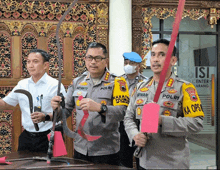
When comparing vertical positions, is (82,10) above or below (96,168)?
above

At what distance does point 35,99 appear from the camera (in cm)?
224

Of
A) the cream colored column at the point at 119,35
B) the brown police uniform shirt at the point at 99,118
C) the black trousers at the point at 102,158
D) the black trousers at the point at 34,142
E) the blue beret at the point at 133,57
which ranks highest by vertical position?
the cream colored column at the point at 119,35

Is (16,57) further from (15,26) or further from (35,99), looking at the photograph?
(35,99)

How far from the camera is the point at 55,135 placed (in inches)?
59.5

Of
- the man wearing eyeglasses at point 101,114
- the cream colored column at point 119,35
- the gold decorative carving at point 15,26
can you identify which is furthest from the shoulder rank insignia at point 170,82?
the gold decorative carving at point 15,26

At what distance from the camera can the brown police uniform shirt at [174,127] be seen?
1473 millimetres

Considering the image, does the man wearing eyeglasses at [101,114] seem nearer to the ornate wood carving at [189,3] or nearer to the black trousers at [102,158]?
the black trousers at [102,158]

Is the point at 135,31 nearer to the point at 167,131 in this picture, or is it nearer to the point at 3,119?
the point at 3,119

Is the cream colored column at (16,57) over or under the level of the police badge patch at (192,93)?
over

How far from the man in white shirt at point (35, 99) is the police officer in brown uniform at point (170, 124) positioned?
2.68 ft

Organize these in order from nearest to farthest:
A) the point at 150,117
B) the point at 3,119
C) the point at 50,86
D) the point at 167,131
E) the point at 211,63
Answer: the point at 150,117 < the point at 167,131 < the point at 50,86 < the point at 3,119 < the point at 211,63

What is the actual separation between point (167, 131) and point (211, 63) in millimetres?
2910

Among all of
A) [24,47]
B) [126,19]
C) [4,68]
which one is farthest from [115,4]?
[4,68]

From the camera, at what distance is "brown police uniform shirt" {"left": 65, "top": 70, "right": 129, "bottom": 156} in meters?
1.83
